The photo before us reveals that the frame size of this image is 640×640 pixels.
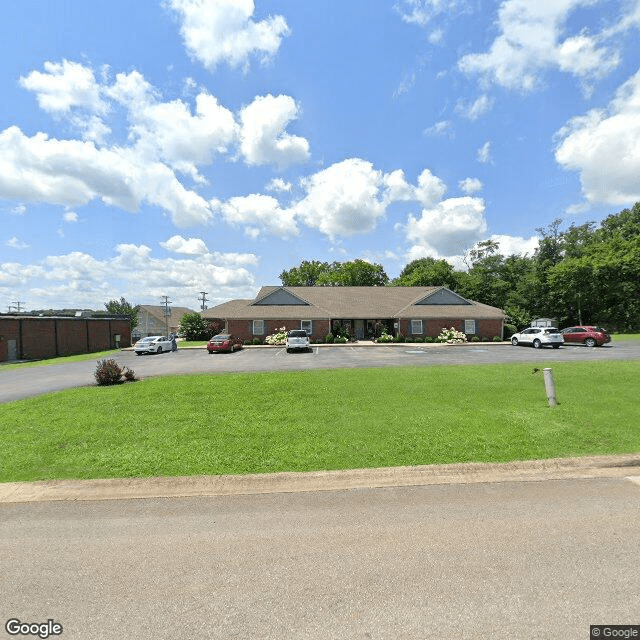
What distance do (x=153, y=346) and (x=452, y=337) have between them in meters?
27.9

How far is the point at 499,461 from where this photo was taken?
5.88 metres

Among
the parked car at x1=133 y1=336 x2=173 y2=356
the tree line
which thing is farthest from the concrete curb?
the tree line

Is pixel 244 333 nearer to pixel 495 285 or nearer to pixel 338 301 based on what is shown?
A: pixel 338 301

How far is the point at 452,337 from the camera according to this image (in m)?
36.1

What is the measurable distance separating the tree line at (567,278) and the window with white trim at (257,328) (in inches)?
1152

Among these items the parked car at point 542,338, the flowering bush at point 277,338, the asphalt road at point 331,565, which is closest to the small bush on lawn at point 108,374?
the asphalt road at point 331,565

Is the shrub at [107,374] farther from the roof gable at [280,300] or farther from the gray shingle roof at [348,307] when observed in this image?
the roof gable at [280,300]

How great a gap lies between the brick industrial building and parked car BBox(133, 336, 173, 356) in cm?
1110

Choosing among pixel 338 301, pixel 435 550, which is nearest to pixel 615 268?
pixel 338 301

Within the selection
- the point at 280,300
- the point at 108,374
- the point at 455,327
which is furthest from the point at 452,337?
the point at 108,374

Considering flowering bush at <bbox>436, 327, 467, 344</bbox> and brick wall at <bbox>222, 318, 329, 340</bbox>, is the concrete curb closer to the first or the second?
flowering bush at <bbox>436, 327, 467, 344</bbox>

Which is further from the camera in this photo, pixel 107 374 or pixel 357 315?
pixel 357 315

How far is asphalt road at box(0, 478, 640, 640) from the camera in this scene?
2.79 metres

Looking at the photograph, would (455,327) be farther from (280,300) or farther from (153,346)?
(153,346)
